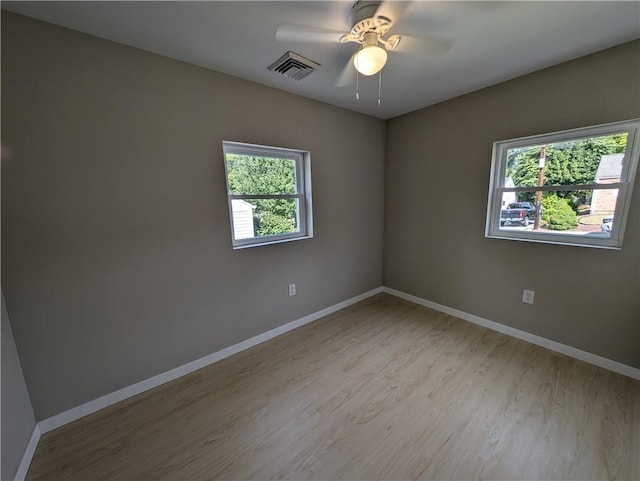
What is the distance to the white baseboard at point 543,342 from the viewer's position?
1.90 metres

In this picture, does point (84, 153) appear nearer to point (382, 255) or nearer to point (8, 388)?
point (8, 388)

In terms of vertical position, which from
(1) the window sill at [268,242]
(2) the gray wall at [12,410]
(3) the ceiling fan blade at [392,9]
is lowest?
(2) the gray wall at [12,410]

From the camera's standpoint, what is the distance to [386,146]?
330 centimetres

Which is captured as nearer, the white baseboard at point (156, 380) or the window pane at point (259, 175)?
the white baseboard at point (156, 380)

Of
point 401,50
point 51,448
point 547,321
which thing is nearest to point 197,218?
point 51,448

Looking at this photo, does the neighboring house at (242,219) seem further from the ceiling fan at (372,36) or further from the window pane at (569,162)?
the window pane at (569,162)

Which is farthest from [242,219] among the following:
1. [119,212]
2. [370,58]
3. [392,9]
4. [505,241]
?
[505,241]

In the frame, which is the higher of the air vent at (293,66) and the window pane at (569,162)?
the air vent at (293,66)

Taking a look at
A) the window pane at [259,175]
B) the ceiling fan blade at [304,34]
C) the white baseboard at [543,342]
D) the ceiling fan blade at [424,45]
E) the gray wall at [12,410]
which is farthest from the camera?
the window pane at [259,175]

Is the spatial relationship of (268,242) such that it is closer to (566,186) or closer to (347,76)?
(347,76)

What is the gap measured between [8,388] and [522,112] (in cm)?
393

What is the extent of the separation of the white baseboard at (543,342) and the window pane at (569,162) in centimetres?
137

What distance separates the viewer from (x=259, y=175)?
2375 mm

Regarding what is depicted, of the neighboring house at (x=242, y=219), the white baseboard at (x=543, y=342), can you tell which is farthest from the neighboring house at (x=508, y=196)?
the neighboring house at (x=242, y=219)
